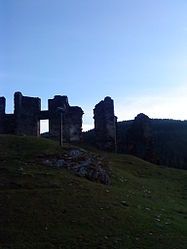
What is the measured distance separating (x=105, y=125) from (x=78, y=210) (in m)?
36.0

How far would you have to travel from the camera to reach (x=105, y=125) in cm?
5853

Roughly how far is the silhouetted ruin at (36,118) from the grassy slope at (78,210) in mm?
23895

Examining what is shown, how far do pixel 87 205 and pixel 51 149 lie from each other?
37.4 ft

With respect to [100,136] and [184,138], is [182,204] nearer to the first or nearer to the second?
[100,136]

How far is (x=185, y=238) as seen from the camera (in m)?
21.2

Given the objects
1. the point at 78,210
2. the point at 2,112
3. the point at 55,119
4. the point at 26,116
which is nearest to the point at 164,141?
the point at 55,119

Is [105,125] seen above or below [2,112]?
below

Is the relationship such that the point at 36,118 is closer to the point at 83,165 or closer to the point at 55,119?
the point at 55,119

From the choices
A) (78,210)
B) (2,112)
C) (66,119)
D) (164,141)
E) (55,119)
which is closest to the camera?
(78,210)

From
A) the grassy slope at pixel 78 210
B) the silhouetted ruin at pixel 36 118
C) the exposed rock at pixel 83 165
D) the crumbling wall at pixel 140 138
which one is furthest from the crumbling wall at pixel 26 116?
the exposed rock at pixel 83 165

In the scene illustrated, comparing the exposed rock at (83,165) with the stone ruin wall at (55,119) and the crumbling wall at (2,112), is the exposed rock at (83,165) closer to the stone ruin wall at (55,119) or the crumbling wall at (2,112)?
the stone ruin wall at (55,119)

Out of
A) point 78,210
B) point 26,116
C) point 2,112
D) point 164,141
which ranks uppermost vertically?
point 2,112

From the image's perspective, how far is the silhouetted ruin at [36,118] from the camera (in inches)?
2295

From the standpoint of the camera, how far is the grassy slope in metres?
19.5
